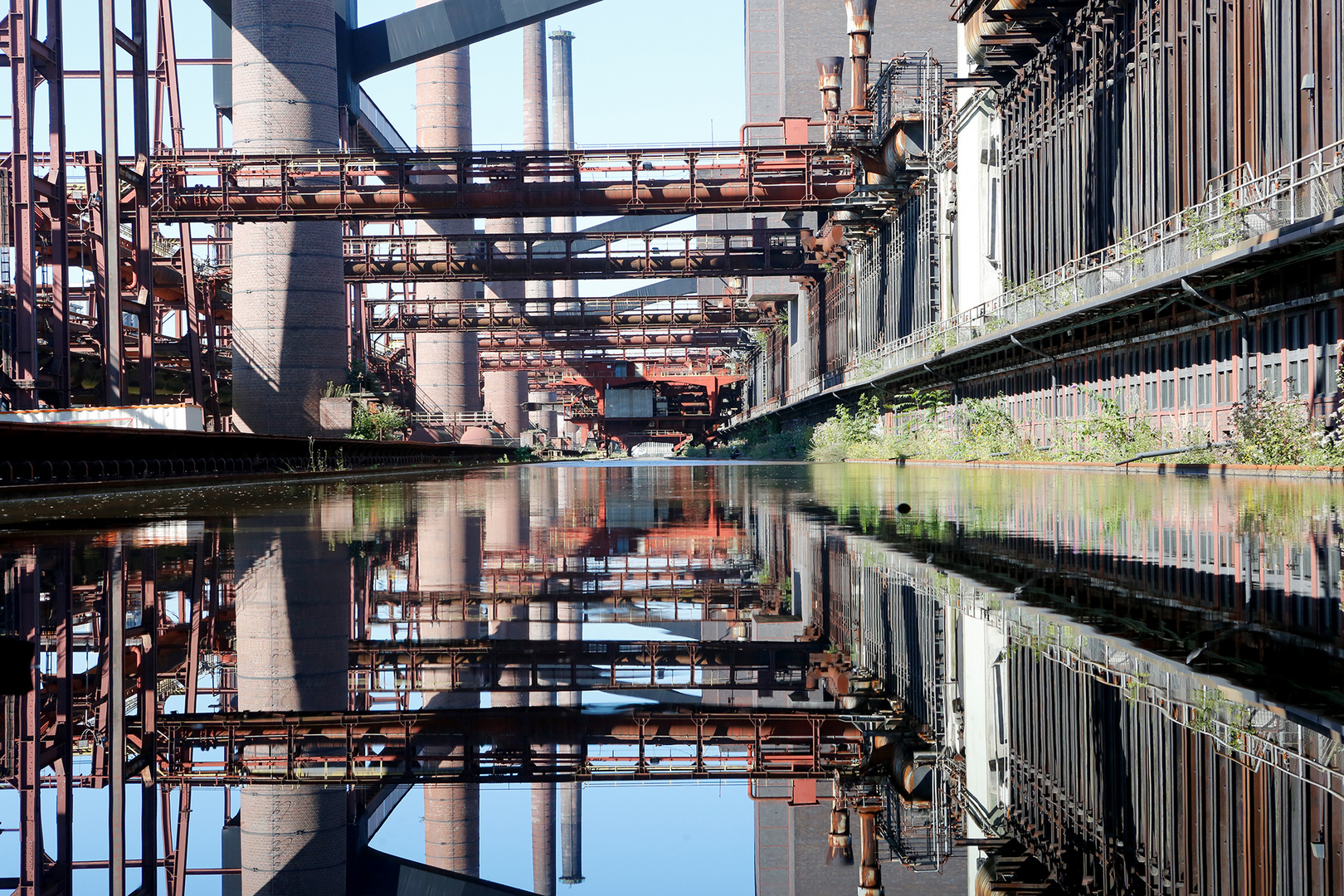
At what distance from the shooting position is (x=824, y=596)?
13.0 ft

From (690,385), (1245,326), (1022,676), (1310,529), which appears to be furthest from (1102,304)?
(690,385)

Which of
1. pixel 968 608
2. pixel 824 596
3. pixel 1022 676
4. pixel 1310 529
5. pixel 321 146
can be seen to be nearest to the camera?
pixel 1022 676

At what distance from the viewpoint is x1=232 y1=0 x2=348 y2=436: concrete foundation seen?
104 ft

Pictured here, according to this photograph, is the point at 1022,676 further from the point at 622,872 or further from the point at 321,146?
the point at 321,146

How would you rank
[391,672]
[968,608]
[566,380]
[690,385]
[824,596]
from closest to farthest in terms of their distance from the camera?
[391,672] → [968,608] → [824,596] → [690,385] → [566,380]

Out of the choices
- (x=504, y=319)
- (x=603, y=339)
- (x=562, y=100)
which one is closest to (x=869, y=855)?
(x=504, y=319)

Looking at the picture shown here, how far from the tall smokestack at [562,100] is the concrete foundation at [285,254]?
69868 mm

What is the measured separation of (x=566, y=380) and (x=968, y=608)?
83.0 m

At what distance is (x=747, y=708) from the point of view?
8.20 ft

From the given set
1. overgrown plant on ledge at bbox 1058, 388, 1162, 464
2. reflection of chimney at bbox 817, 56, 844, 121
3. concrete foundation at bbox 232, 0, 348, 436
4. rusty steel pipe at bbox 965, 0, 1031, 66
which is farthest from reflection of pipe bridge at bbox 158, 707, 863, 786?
reflection of chimney at bbox 817, 56, 844, 121

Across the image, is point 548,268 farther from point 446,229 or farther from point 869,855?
point 869,855

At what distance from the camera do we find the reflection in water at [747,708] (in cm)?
154

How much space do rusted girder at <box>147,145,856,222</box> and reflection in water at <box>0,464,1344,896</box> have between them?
2714 cm

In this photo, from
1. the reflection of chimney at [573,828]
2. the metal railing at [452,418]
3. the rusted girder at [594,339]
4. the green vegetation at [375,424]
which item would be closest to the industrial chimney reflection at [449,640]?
the reflection of chimney at [573,828]
